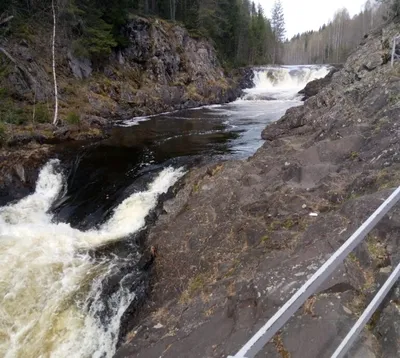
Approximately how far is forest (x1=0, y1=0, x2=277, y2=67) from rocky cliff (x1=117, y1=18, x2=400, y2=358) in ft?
52.9

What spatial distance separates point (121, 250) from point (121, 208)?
1976 millimetres

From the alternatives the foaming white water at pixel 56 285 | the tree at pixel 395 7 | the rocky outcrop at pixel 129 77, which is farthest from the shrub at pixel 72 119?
the tree at pixel 395 7

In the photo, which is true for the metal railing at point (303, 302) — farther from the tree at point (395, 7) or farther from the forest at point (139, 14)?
the forest at point (139, 14)

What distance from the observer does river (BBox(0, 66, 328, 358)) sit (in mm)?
6410

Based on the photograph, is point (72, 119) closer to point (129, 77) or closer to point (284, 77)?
point (129, 77)

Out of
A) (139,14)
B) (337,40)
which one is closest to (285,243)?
(139,14)

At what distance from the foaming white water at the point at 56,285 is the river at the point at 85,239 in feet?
0.06

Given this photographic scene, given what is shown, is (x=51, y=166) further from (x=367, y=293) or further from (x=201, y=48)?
(x=201, y=48)

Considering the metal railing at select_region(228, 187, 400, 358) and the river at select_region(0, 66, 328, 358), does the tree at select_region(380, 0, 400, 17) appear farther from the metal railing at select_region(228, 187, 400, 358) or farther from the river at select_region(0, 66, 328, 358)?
the metal railing at select_region(228, 187, 400, 358)

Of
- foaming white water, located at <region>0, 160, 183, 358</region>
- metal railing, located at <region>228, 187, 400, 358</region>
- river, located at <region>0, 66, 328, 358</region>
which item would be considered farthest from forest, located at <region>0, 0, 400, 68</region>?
metal railing, located at <region>228, 187, 400, 358</region>

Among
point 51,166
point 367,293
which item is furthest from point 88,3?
point 367,293

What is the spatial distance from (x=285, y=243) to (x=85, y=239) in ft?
17.5

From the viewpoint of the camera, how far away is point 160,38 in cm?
3262

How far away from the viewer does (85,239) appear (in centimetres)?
907
